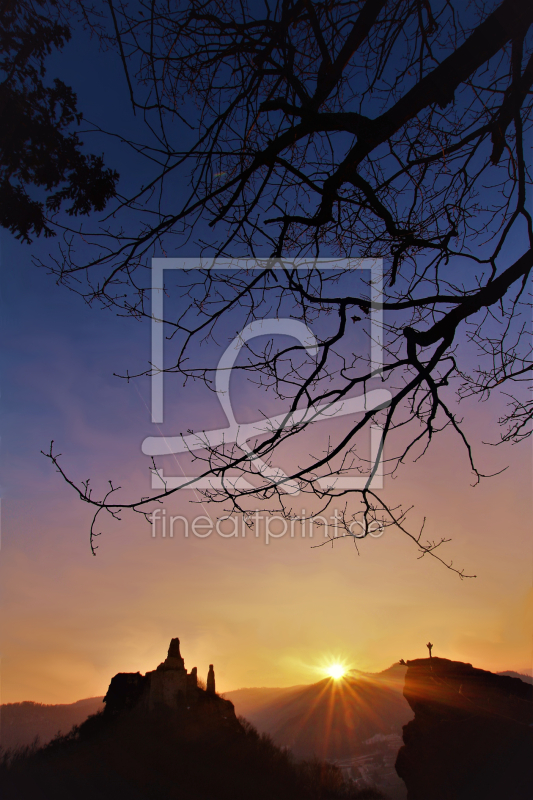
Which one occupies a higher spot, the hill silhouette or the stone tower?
the stone tower

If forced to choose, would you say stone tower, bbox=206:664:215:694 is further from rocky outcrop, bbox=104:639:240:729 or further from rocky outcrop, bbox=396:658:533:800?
rocky outcrop, bbox=396:658:533:800

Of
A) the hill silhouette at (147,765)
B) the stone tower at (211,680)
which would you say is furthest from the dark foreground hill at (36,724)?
the stone tower at (211,680)

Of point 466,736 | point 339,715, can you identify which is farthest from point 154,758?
point 466,736

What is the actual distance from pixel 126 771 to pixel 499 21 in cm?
3660

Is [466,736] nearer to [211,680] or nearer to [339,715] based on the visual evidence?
[339,715]

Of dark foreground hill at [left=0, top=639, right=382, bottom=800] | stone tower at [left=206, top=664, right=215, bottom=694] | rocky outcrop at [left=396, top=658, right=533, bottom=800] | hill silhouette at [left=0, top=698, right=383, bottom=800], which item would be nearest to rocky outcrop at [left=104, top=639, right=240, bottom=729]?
dark foreground hill at [left=0, top=639, right=382, bottom=800]

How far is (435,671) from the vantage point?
2408cm

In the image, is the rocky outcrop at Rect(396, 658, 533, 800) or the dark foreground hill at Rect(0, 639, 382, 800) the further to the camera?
the dark foreground hill at Rect(0, 639, 382, 800)

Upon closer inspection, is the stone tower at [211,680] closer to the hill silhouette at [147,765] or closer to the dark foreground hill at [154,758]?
the dark foreground hill at [154,758]

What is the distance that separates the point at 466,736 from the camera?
72.2 feet

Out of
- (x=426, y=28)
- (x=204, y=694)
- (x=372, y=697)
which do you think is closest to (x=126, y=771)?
(x=204, y=694)

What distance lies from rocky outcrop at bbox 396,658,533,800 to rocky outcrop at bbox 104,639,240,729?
1313 cm

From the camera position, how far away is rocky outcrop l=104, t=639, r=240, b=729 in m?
26.9

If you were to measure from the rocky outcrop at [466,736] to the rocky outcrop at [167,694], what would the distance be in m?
13.1
